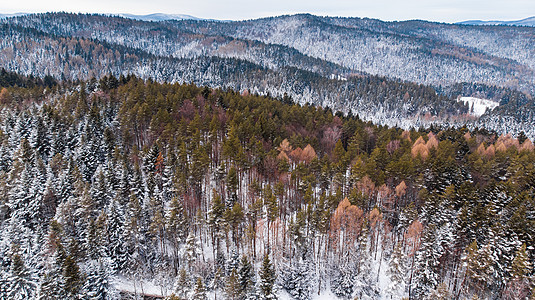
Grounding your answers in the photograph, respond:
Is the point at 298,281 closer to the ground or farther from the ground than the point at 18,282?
closer to the ground

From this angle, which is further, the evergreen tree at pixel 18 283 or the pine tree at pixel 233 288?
the pine tree at pixel 233 288

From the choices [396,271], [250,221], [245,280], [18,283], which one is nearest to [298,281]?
[245,280]

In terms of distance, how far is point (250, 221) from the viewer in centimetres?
5250

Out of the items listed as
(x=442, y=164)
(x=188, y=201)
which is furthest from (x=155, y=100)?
(x=442, y=164)

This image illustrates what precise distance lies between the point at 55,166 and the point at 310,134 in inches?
2276

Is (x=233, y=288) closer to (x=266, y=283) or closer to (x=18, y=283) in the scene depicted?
(x=266, y=283)

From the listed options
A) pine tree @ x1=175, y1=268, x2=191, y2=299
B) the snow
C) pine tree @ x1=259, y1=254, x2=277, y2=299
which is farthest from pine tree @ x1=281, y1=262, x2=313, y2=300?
the snow

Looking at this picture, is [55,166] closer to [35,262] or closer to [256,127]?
[35,262]

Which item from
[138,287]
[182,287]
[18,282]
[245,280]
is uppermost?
[18,282]

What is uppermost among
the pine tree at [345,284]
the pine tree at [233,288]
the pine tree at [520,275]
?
the pine tree at [520,275]

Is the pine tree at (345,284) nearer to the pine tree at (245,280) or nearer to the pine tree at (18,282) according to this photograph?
the pine tree at (245,280)

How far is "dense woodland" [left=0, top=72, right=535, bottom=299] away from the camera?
141 ft

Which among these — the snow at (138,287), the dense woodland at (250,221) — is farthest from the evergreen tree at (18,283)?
the snow at (138,287)

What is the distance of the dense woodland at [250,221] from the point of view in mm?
42906
